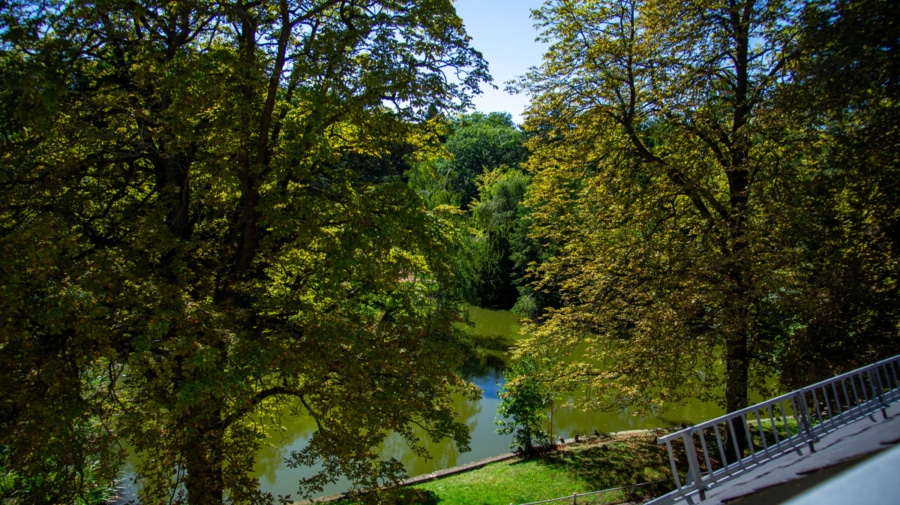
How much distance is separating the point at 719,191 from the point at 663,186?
4.08 feet

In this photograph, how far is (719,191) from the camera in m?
11.3

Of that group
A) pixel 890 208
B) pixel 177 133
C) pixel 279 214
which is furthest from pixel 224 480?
pixel 890 208

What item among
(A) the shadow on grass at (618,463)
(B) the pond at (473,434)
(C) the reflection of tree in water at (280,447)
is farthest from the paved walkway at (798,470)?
(C) the reflection of tree in water at (280,447)

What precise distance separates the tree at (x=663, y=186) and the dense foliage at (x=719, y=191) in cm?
4

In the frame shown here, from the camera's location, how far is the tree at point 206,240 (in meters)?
5.70

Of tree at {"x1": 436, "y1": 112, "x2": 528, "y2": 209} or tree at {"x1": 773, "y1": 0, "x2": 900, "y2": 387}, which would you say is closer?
tree at {"x1": 773, "y1": 0, "x2": 900, "y2": 387}

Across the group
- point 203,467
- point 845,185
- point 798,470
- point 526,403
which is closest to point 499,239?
point 526,403

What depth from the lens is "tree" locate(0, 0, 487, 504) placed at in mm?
5699

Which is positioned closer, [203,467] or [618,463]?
[203,467]

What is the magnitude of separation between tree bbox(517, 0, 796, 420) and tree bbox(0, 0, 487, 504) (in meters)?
4.38

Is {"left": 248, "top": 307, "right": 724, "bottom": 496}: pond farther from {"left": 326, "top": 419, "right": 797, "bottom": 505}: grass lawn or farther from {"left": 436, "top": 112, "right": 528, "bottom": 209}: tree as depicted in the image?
{"left": 436, "top": 112, "right": 528, "bottom": 209}: tree

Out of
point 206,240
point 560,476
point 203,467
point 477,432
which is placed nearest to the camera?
point 203,467

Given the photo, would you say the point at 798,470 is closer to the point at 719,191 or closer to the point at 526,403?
A: the point at 719,191

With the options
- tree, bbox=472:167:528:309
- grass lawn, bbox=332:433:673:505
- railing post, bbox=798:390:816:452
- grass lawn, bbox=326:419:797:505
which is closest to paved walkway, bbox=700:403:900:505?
railing post, bbox=798:390:816:452
